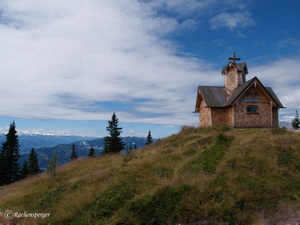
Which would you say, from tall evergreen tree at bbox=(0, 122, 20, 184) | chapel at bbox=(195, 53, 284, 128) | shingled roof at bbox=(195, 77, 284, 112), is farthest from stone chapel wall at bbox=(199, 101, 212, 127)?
tall evergreen tree at bbox=(0, 122, 20, 184)

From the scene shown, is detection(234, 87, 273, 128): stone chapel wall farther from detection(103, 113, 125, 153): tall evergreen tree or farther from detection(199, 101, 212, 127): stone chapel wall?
detection(103, 113, 125, 153): tall evergreen tree

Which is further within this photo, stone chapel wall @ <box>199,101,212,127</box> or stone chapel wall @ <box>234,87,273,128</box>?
stone chapel wall @ <box>199,101,212,127</box>

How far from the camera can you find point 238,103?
65.6ft

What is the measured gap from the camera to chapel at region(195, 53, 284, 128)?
65.7 ft

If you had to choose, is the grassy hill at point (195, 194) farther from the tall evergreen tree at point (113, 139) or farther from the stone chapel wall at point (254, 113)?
the tall evergreen tree at point (113, 139)

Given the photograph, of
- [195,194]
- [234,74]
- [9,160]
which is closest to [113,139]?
[9,160]

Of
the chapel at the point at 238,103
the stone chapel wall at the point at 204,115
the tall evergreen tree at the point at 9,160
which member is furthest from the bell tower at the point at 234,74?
the tall evergreen tree at the point at 9,160

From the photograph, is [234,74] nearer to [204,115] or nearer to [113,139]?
[204,115]

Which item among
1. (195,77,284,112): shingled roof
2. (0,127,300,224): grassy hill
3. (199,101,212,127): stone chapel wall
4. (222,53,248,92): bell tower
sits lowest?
(0,127,300,224): grassy hill

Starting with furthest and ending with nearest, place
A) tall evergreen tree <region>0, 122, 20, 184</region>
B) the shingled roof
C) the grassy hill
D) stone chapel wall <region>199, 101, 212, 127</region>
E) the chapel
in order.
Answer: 1. tall evergreen tree <region>0, 122, 20, 184</region>
2. stone chapel wall <region>199, 101, 212, 127</region>
3. the chapel
4. the shingled roof
5. the grassy hill

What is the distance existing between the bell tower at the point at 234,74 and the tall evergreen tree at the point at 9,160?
135ft

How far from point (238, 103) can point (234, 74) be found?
4632mm

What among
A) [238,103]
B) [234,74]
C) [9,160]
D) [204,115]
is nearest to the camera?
[238,103]

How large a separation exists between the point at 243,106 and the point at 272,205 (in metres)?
15.6
